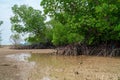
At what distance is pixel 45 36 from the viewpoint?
4038cm

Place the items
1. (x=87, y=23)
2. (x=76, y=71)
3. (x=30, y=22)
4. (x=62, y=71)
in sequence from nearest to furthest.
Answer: (x=76, y=71)
(x=62, y=71)
(x=87, y=23)
(x=30, y=22)

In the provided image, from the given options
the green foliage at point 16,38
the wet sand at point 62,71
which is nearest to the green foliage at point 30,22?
the green foliage at point 16,38

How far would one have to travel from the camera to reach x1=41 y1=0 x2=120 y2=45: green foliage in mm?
20547

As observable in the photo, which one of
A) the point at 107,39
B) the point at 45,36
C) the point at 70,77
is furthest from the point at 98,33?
the point at 45,36

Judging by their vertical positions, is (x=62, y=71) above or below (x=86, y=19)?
below

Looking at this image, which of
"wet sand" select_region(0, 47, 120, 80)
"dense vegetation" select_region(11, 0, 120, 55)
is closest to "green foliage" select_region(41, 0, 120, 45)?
"dense vegetation" select_region(11, 0, 120, 55)

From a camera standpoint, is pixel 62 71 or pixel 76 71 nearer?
pixel 76 71

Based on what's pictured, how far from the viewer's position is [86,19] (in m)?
21.5

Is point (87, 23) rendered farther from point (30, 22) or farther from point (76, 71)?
point (30, 22)

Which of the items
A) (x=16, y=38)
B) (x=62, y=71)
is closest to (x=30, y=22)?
(x=16, y=38)

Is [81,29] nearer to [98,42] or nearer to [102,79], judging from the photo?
[98,42]

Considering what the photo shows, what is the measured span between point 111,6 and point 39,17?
21.9 m

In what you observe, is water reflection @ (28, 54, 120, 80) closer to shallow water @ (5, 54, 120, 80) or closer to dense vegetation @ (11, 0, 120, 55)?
shallow water @ (5, 54, 120, 80)

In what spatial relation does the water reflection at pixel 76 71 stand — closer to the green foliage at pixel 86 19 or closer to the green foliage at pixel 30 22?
the green foliage at pixel 86 19
